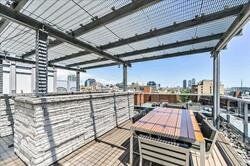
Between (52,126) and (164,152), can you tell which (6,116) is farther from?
(164,152)

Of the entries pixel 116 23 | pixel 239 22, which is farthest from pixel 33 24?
pixel 239 22

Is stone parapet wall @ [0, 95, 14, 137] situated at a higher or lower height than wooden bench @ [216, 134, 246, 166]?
higher

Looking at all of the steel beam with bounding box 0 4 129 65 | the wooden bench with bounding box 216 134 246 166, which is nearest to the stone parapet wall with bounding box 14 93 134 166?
the steel beam with bounding box 0 4 129 65

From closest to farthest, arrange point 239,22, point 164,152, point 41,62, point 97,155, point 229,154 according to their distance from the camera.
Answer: point 164,152
point 239,22
point 229,154
point 97,155
point 41,62

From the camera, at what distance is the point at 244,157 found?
10.9 ft

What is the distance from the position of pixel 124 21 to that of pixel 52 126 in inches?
115

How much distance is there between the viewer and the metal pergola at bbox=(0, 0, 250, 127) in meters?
2.95

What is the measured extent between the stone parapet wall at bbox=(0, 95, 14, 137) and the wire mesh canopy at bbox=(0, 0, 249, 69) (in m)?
1.93

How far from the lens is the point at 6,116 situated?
4527 millimetres

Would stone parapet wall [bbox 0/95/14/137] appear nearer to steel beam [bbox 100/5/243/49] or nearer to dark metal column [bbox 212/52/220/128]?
steel beam [bbox 100/5/243/49]

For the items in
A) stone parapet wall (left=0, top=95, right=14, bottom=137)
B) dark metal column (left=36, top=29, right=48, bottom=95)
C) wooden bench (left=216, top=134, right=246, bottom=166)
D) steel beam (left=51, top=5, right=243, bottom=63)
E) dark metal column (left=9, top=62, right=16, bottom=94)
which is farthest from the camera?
dark metal column (left=9, top=62, right=16, bottom=94)

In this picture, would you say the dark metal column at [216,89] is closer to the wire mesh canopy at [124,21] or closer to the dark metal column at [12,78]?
the wire mesh canopy at [124,21]

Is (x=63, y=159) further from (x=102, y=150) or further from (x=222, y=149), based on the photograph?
(x=222, y=149)

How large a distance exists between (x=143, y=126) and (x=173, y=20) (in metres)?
2.61
